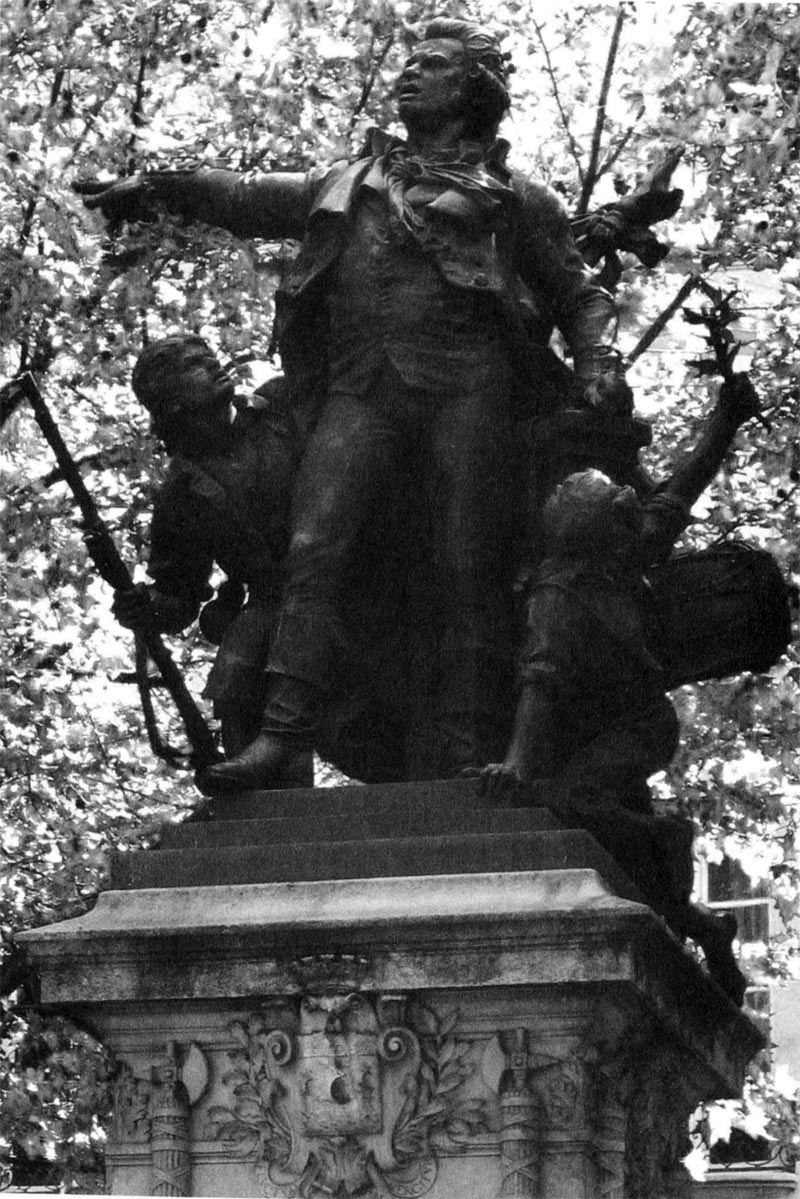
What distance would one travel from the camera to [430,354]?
32.9 feet

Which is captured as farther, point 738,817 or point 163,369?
point 738,817

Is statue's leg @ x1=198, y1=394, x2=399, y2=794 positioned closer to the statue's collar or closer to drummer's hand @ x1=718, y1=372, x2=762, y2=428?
the statue's collar

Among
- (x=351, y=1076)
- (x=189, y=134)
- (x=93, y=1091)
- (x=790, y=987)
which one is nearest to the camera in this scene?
(x=351, y=1076)

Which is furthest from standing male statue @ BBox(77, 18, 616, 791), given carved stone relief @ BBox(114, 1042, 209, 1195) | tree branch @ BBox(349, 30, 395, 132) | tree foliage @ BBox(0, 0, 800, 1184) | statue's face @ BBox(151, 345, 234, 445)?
tree branch @ BBox(349, 30, 395, 132)

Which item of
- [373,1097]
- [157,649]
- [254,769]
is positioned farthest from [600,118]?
[373,1097]

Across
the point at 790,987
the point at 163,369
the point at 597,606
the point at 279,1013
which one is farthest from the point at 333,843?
the point at 790,987

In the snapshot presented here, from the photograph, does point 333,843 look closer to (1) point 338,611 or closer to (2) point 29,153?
(1) point 338,611

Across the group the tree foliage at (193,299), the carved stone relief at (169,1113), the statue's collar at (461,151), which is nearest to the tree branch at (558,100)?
the tree foliage at (193,299)

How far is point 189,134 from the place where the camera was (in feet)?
55.8

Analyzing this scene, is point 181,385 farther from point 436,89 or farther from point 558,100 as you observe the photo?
point 558,100

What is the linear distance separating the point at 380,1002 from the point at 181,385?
2.20m

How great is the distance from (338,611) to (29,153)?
6.82 metres

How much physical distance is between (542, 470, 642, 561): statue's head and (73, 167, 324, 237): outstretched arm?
1425 mm

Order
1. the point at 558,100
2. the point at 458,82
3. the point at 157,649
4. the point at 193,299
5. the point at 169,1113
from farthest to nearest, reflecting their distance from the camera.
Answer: the point at 558,100 < the point at 193,299 < the point at 157,649 < the point at 458,82 < the point at 169,1113
